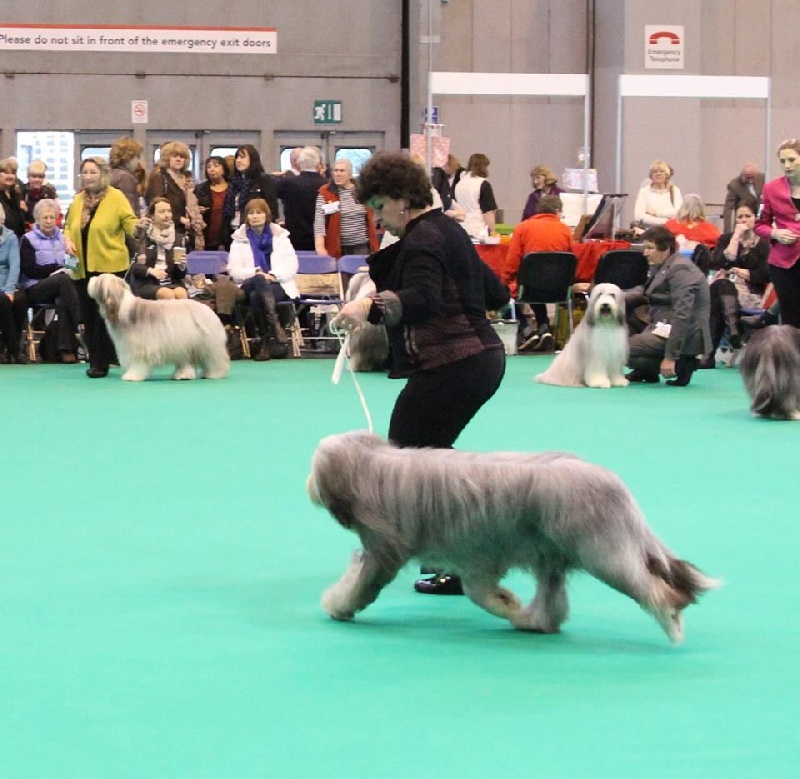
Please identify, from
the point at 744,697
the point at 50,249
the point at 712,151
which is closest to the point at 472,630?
the point at 744,697

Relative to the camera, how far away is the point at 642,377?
1015 cm

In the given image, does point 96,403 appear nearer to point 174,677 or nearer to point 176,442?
point 176,442

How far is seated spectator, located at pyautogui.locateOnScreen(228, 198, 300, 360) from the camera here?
11539 millimetres

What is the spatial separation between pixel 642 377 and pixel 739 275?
1318mm

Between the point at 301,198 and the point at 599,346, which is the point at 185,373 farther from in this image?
the point at 301,198

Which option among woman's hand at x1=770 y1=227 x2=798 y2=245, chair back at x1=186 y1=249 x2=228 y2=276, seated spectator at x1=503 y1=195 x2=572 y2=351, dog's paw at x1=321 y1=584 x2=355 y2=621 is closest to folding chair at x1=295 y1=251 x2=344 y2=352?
chair back at x1=186 y1=249 x2=228 y2=276

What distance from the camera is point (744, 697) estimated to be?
9.98 ft

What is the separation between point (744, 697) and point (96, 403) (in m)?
6.15

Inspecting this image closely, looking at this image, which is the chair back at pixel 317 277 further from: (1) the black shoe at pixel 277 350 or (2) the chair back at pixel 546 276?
(2) the chair back at pixel 546 276

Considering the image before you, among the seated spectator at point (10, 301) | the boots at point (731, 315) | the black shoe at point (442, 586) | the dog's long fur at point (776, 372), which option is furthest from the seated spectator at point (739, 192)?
the black shoe at point (442, 586)

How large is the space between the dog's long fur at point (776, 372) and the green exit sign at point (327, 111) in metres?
10.9

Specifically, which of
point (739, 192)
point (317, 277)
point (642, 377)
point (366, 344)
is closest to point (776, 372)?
point (642, 377)

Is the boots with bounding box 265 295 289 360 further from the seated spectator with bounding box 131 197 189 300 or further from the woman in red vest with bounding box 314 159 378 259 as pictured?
the woman in red vest with bounding box 314 159 378 259

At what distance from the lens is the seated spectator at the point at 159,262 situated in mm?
10594
